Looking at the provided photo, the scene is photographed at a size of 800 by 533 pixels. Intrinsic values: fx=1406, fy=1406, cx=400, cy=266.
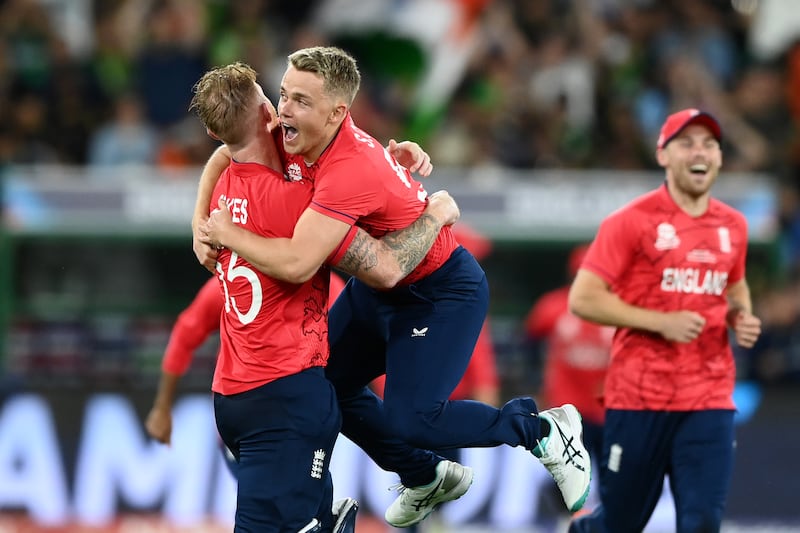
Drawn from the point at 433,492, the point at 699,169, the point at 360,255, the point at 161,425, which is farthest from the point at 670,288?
the point at 161,425

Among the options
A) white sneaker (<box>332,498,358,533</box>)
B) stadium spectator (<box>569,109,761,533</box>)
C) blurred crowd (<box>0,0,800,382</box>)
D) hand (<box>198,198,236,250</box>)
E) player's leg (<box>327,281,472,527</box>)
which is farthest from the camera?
blurred crowd (<box>0,0,800,382</box>)

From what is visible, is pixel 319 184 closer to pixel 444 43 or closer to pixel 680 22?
pixel 444 43

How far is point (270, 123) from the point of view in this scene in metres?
6.34

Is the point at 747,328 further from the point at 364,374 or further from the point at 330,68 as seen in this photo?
the point at 330,68

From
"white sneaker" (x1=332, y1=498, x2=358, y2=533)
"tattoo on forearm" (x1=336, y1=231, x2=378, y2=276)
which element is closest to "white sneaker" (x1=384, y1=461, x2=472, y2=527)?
"white sneaker" (x1=332, y1=498, x2=358, y2=533)

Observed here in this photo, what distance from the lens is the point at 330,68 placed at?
6.15 meters

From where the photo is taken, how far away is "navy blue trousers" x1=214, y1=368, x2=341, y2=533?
240 inches

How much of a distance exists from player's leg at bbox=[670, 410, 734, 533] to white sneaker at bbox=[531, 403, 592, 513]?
0.62 meters

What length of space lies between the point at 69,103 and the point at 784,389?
6973 millimetres

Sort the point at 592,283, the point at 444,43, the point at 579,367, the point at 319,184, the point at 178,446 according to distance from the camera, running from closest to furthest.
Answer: the point at 319,184 < the point at 592,283 < the point at 579,367 < the point at 178,446 < the point at 444,43

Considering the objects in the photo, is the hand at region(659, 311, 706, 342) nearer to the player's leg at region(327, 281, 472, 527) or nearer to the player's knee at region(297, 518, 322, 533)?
the player's leg at region(327, 281, 472, 527)

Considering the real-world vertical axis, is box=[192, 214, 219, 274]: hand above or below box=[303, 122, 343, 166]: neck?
below

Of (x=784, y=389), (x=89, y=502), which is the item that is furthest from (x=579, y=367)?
(x=89, y=502)

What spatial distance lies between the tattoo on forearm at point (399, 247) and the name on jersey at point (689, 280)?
5.21 ft
